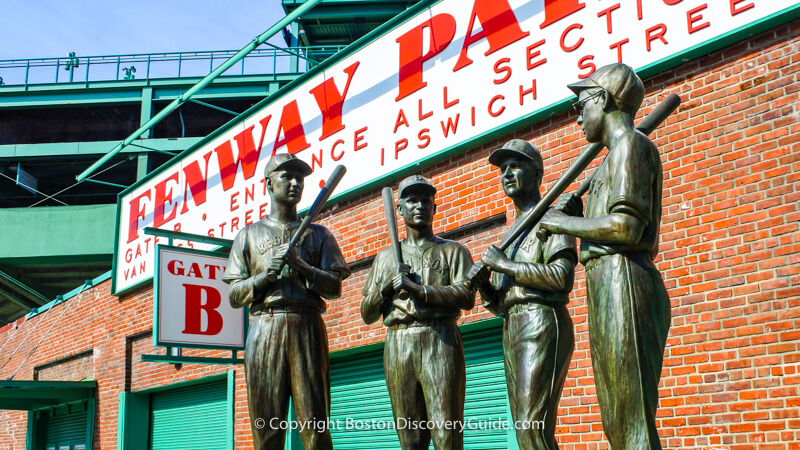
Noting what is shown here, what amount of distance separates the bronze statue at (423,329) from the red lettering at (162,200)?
9.72 m

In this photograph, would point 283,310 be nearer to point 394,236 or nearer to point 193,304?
point 394,236

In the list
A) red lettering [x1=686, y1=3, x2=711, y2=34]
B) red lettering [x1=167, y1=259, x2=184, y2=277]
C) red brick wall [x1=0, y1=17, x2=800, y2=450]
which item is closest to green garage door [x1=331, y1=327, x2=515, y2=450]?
red brick wall [x1=0, y1=17, x2=800, y2=450]

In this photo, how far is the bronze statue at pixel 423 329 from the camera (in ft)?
17.4

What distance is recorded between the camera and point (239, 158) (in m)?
13.0

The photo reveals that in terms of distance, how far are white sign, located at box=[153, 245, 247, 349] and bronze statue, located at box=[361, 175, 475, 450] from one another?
19.9ft

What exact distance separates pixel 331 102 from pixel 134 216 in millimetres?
6099

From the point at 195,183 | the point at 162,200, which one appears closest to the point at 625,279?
the point at 195,183

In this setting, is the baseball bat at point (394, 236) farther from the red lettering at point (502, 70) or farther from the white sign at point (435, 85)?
the red lettering at point (502, 70)

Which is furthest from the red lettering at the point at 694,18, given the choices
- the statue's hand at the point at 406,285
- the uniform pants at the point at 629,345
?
the uniform pants at the point at 629,345

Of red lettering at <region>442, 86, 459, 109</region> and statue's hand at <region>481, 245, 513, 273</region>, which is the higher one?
red lettering at <region>442, 86, 459, 109</region>

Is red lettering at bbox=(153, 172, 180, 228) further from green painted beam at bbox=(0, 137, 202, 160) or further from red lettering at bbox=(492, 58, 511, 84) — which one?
green painted beam at bbox=(0, 137, 202, 160)

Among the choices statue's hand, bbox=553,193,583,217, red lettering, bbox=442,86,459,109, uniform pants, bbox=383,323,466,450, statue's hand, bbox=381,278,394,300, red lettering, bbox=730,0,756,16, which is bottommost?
uniform pants, bbox=383,323,466,450

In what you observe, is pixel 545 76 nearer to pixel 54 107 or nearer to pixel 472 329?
pixel 472 329

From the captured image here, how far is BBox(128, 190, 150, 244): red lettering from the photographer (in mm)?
15750
